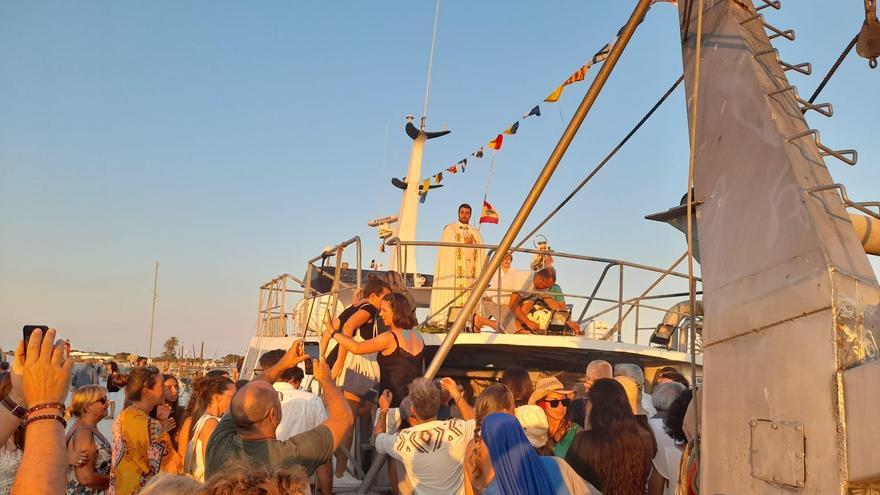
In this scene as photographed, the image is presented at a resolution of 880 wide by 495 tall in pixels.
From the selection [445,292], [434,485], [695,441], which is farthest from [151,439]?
[445,292]

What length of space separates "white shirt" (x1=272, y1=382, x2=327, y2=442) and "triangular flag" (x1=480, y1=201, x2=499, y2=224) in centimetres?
781

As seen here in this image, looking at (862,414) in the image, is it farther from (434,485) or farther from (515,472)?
(434,485)

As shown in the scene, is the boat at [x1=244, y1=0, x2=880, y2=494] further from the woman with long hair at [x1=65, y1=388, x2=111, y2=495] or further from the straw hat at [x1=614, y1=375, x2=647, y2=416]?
the woman with long hair at [x1=65, y1=388, x2=111, y2=495]

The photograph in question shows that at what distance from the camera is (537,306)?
8.50 meters

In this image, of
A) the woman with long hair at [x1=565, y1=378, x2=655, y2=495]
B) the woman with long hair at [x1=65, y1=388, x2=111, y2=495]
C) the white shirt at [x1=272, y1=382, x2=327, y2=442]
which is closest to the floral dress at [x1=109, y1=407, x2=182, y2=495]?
the woman with long hair at [x1=65, y1=388, x2=111, y2=495]

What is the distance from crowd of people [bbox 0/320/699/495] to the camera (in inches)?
84.7

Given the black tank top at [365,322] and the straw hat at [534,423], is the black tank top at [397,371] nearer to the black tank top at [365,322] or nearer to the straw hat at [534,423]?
the black tank top at [365,322]

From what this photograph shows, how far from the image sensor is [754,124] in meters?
2.68

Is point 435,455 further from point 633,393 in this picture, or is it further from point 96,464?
point 96,464

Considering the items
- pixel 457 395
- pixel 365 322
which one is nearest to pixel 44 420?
pixel 457 395

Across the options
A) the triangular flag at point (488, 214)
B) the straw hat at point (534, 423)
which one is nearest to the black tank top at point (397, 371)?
the straw hat at point (534, 423)

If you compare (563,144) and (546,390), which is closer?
(563,144)

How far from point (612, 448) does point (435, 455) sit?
→ 3.46 feet

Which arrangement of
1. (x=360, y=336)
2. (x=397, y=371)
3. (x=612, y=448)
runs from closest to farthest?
(x=612, y=448) < (x=397, y=371) < (x=360, y=336)
